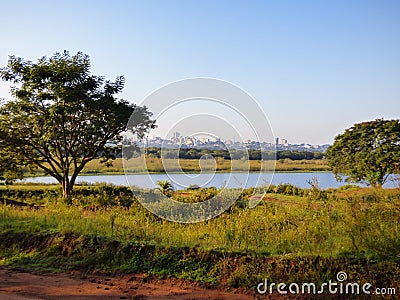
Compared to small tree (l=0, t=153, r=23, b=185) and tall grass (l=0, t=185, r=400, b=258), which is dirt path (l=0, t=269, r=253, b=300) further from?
small tree (l=0, t=153, r=23, b=185)

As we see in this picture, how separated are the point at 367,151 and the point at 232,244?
23413 mm

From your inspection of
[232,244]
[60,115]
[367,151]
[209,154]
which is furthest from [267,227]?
[367,151]

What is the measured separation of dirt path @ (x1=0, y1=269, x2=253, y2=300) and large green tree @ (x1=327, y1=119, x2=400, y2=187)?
2231 centimetres

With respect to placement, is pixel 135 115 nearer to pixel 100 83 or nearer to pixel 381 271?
pixel 100 83

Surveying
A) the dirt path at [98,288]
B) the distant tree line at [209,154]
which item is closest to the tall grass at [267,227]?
the dirt path at [98,288]

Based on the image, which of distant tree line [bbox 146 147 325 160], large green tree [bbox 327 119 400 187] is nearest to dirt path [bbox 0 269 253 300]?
distant tree line [bbox 146 147 325 160]

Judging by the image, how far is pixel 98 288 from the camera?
6.32 meters

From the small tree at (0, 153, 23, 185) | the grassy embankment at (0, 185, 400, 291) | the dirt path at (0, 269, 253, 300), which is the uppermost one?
the small tree at (0, 153, 23, 185)

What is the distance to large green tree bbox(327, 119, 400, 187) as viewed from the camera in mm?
26484

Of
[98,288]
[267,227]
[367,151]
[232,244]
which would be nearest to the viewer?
[98,288]

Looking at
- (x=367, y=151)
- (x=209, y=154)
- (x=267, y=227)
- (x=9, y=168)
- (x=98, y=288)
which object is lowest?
(x=98, y=288)

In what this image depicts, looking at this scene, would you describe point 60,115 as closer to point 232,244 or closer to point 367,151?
point 232,244

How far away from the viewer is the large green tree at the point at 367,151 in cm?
2648

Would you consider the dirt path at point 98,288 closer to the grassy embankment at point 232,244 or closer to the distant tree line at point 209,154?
the grassy embankment at point 232,244
